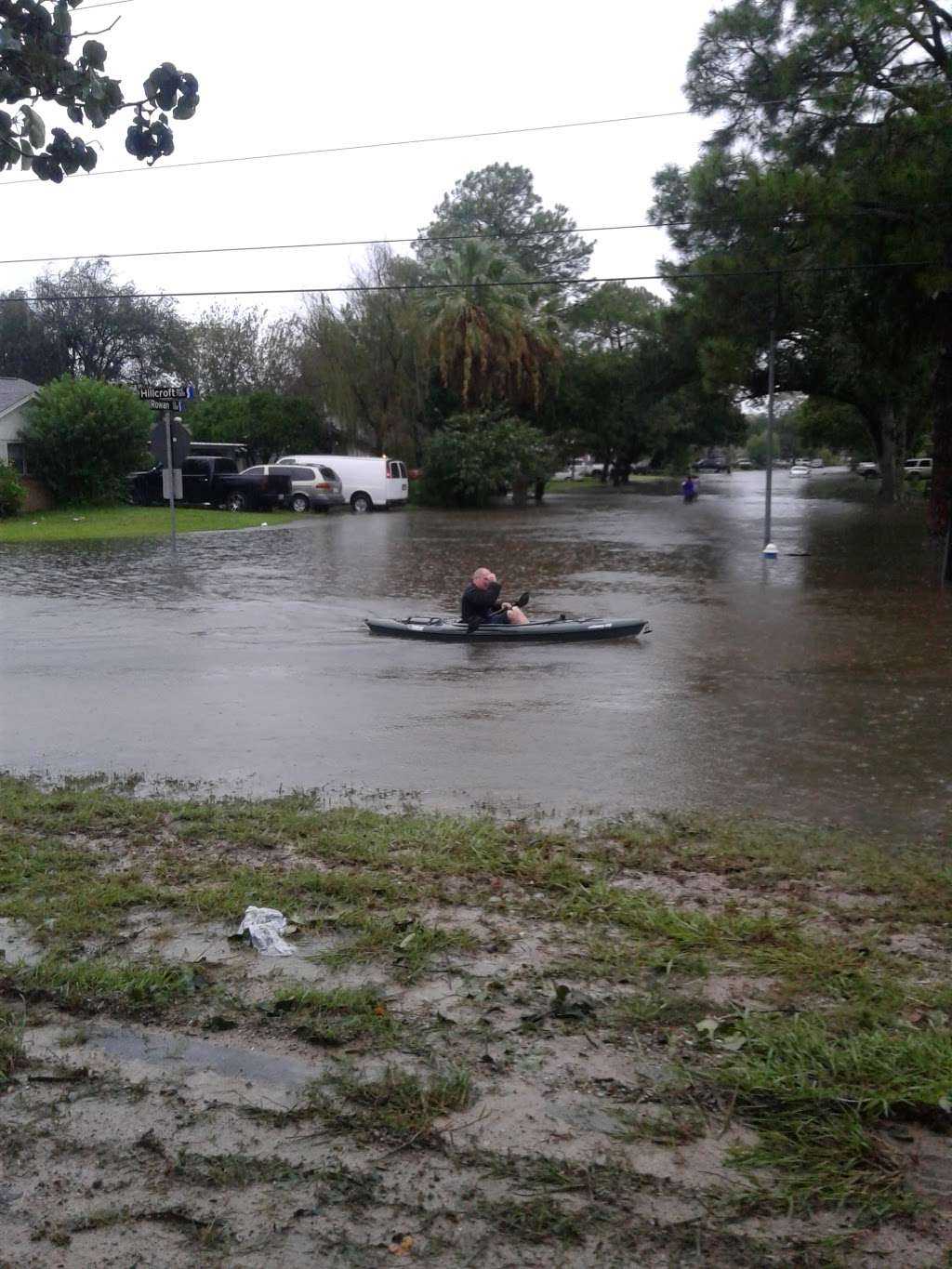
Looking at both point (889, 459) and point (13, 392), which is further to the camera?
point (889, 459)

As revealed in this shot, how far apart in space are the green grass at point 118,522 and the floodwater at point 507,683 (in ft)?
20.2

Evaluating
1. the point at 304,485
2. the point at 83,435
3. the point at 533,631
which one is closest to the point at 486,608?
the point at 533,631

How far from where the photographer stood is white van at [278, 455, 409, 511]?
48.1 metres

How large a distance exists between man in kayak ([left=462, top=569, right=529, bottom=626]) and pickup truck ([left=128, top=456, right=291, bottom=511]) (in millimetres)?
30538

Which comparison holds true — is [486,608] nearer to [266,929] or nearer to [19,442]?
[266,929]

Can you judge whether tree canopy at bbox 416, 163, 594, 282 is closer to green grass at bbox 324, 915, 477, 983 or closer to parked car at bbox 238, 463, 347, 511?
parked car at bbox 238, 463, 347, 511

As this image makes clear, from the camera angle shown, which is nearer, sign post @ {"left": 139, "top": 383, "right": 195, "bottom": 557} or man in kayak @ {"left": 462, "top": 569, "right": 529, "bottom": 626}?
man in kayak @ {"left": 462, "top": 569, "right": 529, "bottom": 626}

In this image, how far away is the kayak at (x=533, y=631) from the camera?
16.0 m

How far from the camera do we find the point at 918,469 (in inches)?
3110

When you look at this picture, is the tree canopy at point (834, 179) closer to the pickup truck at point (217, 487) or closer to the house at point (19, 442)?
the pickup truck at point (217, 487)

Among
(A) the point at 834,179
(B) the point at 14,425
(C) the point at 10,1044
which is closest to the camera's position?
(C) the point at 10,1044

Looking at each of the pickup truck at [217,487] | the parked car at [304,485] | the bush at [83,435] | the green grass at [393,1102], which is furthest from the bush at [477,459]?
the green grass at [393,1102]

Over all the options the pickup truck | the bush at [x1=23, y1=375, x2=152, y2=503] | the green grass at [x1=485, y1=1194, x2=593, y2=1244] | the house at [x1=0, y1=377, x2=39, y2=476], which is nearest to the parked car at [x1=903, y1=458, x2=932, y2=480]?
the pickup truck

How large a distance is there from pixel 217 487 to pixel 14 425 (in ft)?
23.9
